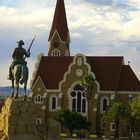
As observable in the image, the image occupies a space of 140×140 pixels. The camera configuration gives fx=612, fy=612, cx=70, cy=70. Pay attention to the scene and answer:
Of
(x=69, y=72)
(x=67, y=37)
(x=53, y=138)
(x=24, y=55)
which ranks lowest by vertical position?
(x=53, y=138)

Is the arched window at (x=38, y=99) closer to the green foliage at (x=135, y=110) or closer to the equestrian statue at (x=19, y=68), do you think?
the green foliage at (x=135, y=110)

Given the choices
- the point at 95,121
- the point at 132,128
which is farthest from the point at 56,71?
the point at 132,128

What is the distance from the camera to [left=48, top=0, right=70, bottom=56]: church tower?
408 ft

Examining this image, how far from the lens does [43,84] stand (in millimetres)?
110125

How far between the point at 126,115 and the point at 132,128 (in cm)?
801

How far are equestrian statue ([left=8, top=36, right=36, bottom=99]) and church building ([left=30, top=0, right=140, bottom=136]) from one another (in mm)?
69549

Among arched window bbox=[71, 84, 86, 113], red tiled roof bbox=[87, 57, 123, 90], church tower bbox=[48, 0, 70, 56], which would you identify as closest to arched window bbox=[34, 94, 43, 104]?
arched window bbox=[71, 84, 86, 113]

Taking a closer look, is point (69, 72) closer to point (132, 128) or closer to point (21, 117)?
point (132, 128)

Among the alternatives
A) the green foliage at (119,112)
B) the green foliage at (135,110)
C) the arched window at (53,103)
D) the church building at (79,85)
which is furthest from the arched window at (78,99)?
the green foliage at (135,110)

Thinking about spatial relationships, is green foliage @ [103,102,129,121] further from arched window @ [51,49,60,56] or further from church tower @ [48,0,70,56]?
church tower @ [48,0,70,56]

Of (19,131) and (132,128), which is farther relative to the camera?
(132,128)

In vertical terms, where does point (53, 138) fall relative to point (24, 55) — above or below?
Answer: below

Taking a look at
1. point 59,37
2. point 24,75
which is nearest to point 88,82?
point 59,37

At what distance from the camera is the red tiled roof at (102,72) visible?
354ft
